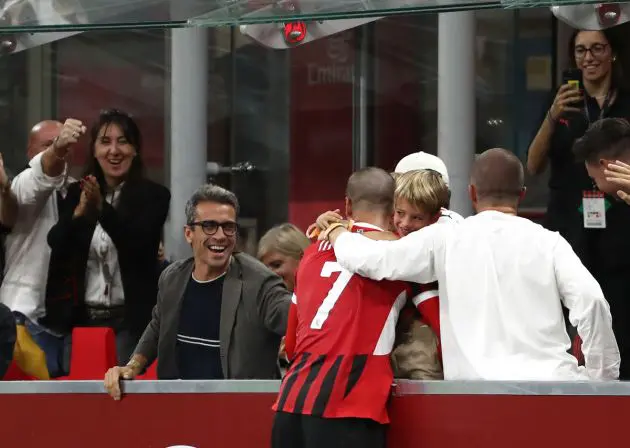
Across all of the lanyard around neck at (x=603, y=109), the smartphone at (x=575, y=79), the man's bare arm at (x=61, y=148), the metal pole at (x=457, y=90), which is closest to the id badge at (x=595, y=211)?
the lanyard around neck at (x=603, y=109)

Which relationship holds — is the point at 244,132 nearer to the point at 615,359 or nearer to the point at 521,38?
the point at 521,38

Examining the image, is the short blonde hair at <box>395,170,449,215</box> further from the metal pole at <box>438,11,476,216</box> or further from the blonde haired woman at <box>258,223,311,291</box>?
the metal pole at <box>438,11,476,216</box>

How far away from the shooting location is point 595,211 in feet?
23.6

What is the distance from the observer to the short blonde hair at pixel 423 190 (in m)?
5.90

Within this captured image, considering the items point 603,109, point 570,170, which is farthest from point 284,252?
point 603,109

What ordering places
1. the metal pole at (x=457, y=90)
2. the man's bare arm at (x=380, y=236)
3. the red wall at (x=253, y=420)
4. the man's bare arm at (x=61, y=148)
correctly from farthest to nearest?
the metal pole at (x=457, y=90) < the man's bare arm at (x=61, y=148) < the man's bare arm at (x=380, y=236) < the red wall at (x=253, y=420)

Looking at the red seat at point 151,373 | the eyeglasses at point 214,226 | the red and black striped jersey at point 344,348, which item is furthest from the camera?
the red seat at point 151,373

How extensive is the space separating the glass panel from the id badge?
141cm

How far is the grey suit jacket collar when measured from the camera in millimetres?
6477

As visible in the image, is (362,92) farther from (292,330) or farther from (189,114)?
(292,330)

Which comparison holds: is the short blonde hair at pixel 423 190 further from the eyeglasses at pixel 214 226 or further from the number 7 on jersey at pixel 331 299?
the eyeglasses at pixel 214 226

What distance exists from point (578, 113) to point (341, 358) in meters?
2.48

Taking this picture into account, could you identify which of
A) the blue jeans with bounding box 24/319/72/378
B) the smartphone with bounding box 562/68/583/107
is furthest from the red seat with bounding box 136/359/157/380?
the smartphone with bounding box 562/68/583/107

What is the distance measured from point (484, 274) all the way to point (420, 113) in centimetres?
412
